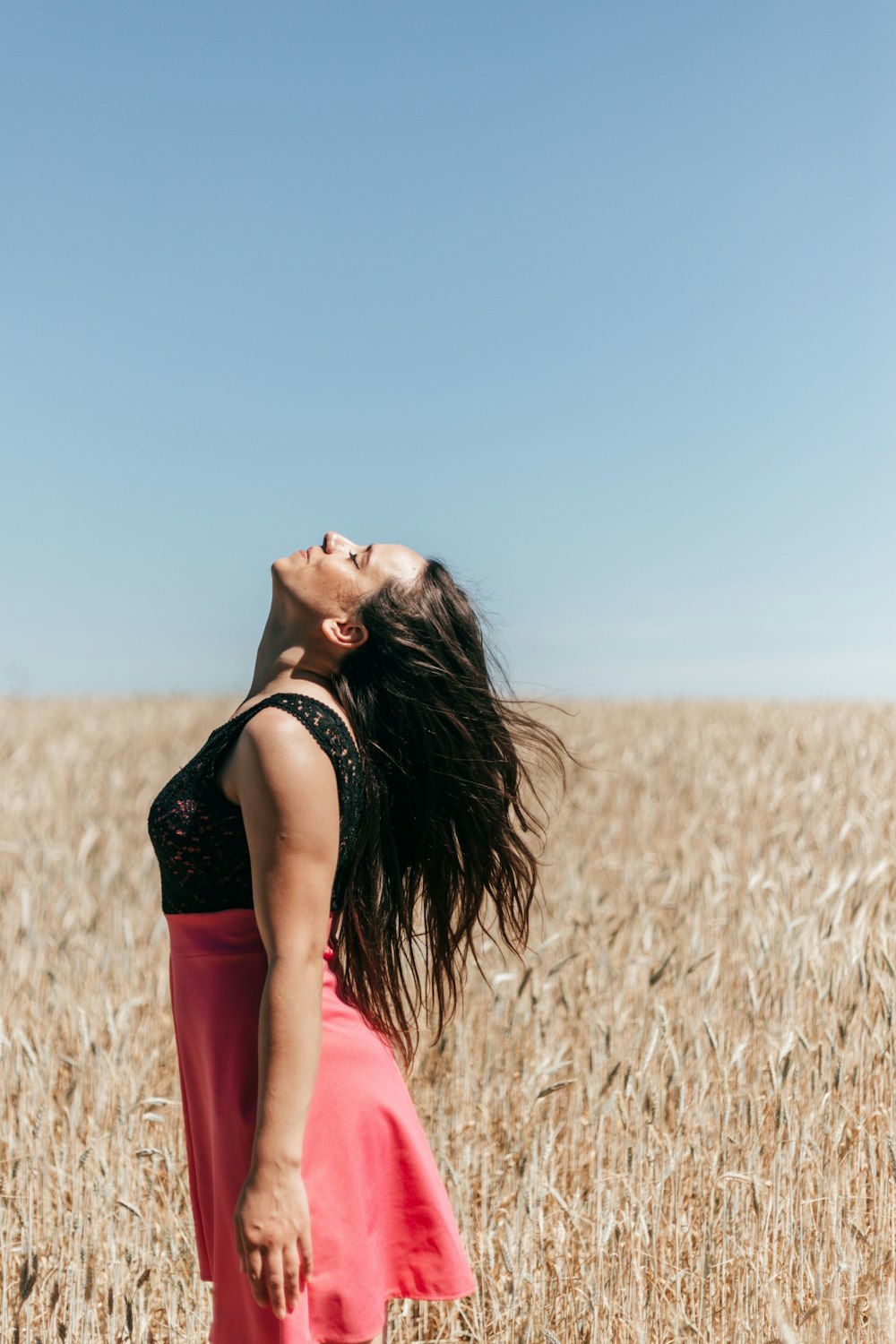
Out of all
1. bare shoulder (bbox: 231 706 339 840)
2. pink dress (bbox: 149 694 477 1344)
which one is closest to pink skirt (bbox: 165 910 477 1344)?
pink dress (bbox: 149 694 477 1344)

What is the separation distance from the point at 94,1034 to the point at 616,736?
8.76 m

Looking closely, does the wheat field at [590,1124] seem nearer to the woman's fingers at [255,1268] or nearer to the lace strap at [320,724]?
the woman's fingers at [255,1268]

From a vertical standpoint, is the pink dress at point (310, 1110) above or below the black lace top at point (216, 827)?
below

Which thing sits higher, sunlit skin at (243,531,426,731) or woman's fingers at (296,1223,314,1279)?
sunlit skin at (243,531,426,731)

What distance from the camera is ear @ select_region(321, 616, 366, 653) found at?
1.66 meters

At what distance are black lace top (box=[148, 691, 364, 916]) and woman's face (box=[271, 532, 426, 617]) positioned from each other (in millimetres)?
188

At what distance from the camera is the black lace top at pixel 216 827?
5.03ft

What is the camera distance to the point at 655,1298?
7.27ft

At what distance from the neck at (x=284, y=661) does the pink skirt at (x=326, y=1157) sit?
0.37 metres

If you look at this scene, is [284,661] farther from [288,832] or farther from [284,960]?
[284,960]

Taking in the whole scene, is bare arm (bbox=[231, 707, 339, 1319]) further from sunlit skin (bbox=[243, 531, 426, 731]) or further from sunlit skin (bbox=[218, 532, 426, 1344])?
sunlit skin (bbox=[243, 531, 426, 731])

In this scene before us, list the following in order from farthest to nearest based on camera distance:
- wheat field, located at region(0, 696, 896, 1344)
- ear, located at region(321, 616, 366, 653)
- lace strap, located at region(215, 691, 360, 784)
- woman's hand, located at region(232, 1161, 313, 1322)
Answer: wheat field, located at region(0, 696, 896, 1344)
ear, located at region(321, 616, 366, 653)
lace strap, located at region(215, 691, 360, 784)
woman's hand, located at region(232, 1161, 313, 1322)

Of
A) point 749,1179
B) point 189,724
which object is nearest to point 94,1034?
point 749,1179

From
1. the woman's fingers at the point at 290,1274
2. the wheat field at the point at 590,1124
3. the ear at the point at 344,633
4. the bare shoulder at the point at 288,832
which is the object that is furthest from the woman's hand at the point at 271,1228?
the ear at the point at 344,633
